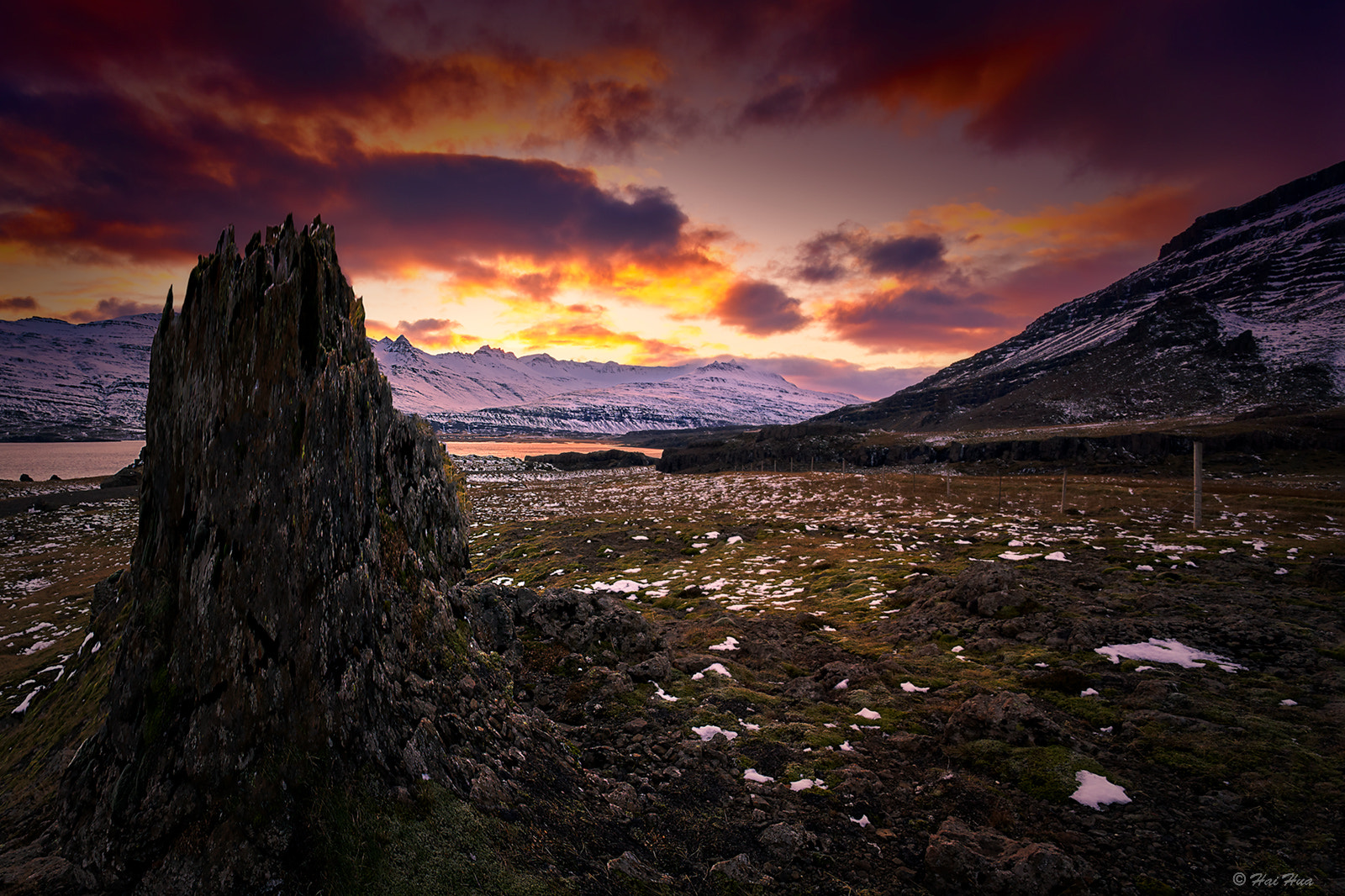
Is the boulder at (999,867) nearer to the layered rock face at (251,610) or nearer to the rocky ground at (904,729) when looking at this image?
the rocky ground at (904,729)

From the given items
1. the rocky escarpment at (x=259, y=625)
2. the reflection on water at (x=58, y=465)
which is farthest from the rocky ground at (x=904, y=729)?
the reflection on water at (x=58, y=465)

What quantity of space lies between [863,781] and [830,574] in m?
16.0

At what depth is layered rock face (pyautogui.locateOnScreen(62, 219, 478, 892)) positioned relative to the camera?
520cm

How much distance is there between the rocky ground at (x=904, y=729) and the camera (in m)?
6.61

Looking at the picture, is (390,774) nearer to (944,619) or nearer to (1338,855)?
(1338,855)

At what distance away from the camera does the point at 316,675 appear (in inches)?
246

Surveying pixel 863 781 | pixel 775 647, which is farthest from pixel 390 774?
pixel 775 647

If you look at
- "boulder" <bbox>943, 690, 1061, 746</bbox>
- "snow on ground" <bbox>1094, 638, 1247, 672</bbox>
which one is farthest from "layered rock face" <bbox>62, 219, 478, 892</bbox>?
"snow on ground" <bbox>1094, 638, 1247, 672</bbox>

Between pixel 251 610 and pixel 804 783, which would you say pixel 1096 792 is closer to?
pixel 804 783

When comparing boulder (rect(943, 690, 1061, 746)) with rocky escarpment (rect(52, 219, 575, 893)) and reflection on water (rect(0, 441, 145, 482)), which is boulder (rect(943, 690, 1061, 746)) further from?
reflection on water (rect(0, 441, 145, 482))

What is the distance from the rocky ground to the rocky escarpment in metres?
0.70

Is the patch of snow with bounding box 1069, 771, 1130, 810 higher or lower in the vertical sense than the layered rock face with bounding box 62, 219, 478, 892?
lower

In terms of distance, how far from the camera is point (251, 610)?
20.1 ft

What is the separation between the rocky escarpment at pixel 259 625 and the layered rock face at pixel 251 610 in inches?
0.8
